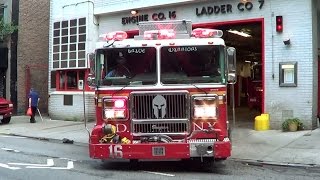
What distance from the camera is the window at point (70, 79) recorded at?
20766 mm

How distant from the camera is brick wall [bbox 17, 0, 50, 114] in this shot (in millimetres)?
23922

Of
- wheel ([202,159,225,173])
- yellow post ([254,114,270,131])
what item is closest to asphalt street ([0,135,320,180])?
wheel ([202,159,225,173])

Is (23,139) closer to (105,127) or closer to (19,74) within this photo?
(105,127)

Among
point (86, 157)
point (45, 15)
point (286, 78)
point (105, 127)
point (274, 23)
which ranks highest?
point (45, 15)

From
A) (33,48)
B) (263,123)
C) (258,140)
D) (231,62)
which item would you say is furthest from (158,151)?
(33,48)

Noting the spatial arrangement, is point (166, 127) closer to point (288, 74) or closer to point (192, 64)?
point (192, 64)

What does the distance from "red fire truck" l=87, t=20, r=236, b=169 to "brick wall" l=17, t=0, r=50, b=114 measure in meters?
15.5

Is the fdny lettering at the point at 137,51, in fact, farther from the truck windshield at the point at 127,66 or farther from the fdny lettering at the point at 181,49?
the fdny lettering at the point at 181,49

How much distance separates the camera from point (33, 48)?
2445cm

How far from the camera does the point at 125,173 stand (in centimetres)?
904

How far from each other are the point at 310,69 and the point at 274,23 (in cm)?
190

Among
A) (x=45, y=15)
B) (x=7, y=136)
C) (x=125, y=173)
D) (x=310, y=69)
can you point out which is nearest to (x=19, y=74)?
(x=45, y=15)

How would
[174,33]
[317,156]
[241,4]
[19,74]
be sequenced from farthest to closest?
[19,74] < [241,4] < [317,156] < [174,33]

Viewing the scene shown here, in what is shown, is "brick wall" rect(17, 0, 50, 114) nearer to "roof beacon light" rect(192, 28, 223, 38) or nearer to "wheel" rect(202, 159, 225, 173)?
"wheel" rect(202, 159, 225, 173)
